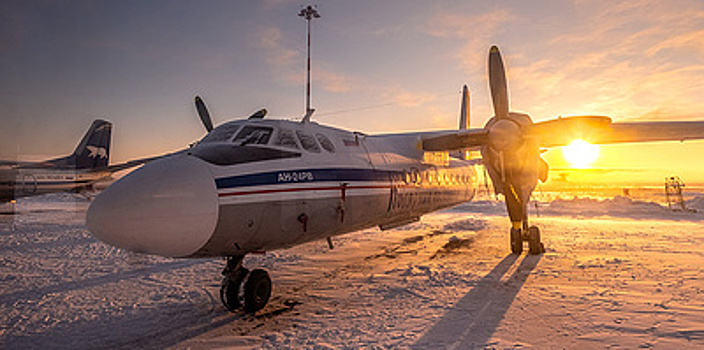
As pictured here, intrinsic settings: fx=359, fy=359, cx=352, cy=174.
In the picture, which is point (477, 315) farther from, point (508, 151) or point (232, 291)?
point (508, 151)

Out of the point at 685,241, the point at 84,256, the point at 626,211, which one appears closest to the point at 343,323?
the point at 84,256

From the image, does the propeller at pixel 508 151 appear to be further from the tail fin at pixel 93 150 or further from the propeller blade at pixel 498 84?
the tail fin at pixel 93 150

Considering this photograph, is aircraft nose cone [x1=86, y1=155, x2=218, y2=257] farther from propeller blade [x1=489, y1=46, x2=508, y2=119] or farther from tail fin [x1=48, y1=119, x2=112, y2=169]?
tail fin [x1=48, y1=119, x2=112, y2=169]

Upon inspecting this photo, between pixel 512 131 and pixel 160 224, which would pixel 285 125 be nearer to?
pixel 160 224

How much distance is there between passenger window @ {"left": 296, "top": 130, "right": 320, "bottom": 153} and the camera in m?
7.14

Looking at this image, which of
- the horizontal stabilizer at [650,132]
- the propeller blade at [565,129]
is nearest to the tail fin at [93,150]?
the propeller blade at [565,129]

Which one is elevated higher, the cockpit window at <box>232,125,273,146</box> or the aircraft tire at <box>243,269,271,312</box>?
the cockpit window at <box>232,125,273,146</box>

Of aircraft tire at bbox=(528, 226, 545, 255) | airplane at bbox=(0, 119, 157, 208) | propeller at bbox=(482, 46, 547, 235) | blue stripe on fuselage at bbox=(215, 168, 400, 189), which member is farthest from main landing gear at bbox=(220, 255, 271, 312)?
airplane at bbox=(0, 119, 157, 208)

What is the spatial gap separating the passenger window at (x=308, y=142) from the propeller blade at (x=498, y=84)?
23.0 ft

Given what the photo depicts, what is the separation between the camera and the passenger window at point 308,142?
714 cm

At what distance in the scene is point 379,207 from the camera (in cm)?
897

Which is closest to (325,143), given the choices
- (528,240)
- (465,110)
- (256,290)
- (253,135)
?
(253,135)

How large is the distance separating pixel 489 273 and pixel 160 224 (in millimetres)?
8368

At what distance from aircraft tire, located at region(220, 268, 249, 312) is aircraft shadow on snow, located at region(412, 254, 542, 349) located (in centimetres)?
341
